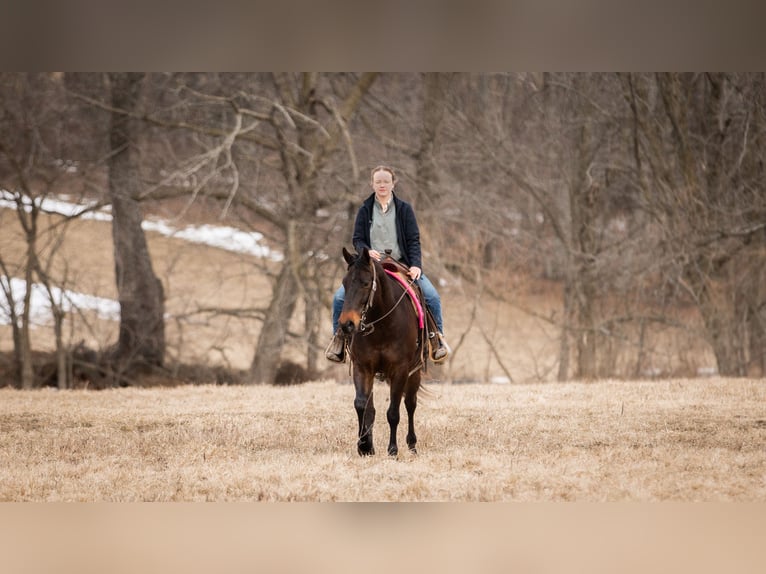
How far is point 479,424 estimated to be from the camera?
9.77 m

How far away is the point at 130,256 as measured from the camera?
18.7 metres

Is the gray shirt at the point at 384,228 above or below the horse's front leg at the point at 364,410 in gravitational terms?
above

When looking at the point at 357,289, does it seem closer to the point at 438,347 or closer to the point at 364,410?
the point at 364,410

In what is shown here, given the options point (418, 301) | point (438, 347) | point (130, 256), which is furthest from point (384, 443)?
point (130, 256)

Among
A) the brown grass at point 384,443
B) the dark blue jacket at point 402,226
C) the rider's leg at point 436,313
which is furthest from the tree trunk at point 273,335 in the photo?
the dark blue jacket at point 402,226

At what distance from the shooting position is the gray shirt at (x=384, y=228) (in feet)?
27.0

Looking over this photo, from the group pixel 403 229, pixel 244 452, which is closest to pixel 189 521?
pixel 244 452

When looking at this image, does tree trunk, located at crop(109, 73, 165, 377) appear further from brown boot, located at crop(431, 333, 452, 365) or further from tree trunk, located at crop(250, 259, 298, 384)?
brown boot, located at crop(431, 333, 452, 365)

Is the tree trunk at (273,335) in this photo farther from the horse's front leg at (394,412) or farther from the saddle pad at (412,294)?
the horse's front leg at (394,412)

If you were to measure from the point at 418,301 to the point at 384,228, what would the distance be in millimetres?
673

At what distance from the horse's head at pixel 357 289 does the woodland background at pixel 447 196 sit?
9084mm

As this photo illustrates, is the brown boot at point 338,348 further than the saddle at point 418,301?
No

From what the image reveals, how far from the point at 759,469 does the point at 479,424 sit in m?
2.87

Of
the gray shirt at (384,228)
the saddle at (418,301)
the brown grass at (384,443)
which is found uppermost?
the gray shirt at (384,228)
